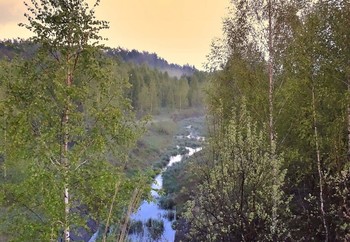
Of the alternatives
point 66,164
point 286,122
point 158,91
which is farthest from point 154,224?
point 158,91

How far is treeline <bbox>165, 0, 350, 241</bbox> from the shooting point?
9.16m

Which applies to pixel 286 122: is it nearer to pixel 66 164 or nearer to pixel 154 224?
pixel 66 164

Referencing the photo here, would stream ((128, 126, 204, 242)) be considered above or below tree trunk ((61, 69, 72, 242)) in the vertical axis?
below

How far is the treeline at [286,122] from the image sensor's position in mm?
9164

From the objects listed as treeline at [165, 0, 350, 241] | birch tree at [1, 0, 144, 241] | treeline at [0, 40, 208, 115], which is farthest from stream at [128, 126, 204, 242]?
treeline at [0, 40, 208, 115]

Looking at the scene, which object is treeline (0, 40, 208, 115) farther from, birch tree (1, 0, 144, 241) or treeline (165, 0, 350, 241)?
birch tree (1, 0, 144, 241)

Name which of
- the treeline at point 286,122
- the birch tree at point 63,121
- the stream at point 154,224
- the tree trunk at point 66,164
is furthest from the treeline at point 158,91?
the tree trunk at point 66,164

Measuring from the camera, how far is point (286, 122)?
47.3ft

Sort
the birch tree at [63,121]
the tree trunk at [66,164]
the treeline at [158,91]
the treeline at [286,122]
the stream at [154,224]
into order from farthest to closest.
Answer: the treeline at [158,91]
the stream at [154,224]
the birch tree at [63,121]
the tree trunk at [66,164]
the treeline at [286,122]

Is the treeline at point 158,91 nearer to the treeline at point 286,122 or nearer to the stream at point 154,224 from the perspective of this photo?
the stream at point 154,224

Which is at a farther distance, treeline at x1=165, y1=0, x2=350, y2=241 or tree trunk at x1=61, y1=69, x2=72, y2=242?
tree trunk at x1=61, y1=69, x2=72, y2=242

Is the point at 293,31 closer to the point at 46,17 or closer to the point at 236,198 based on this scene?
the point at 236,198

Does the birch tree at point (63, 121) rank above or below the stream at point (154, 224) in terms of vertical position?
above

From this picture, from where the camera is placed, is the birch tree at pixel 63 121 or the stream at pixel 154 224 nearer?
the birch tree at pixel 63 121
